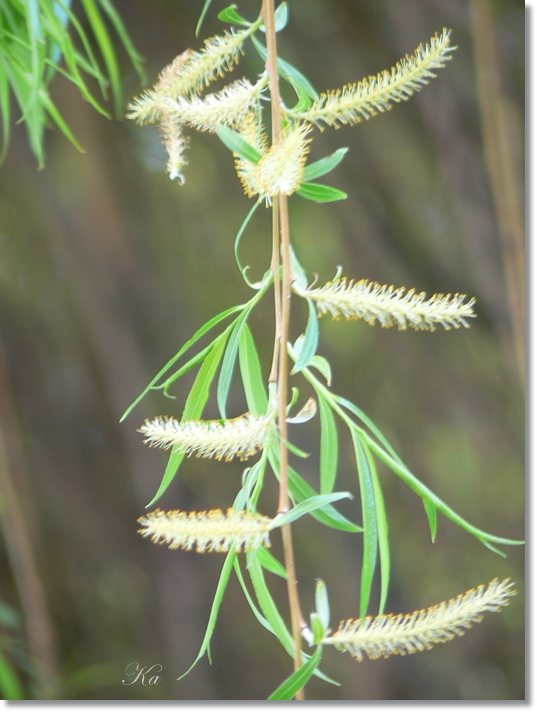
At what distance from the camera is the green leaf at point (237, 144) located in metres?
0.25

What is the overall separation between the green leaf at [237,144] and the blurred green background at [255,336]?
13.6 inches

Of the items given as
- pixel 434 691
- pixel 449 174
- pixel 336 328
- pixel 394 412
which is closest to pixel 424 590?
pixel 434 691

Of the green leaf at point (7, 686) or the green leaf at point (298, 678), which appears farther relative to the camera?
the green leaf at point (7, 686)

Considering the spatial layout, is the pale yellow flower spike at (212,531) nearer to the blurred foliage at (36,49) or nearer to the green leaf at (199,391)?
the green leaf at (199,391)

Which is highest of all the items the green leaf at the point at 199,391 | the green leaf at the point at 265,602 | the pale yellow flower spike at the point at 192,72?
the pale yellow flower spike at the point at 192,72

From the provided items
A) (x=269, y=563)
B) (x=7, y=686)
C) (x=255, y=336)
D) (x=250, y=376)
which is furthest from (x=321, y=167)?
(x=7, y=686)

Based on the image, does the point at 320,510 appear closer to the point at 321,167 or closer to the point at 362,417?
the point at 362,417

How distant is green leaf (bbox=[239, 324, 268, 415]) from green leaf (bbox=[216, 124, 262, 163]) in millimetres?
98

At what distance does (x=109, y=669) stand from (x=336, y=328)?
1.45 feet

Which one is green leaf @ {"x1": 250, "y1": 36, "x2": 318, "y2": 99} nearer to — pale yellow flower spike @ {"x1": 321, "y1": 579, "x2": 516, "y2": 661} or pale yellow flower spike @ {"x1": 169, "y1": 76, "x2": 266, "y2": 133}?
pale yellow flower spike @ {"x1": 169, "y1": 76, "x2": 266, "y2": 133}

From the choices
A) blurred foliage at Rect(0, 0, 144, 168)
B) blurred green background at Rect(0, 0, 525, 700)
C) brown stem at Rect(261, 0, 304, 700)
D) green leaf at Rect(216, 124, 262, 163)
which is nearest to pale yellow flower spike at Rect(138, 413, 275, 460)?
brown stem at Rect(261, 0, 304, 700)
